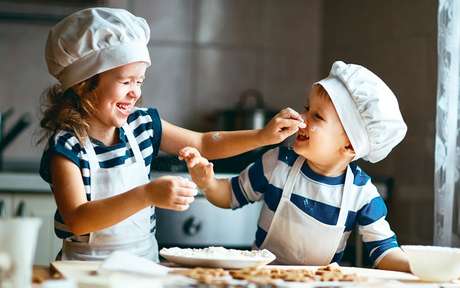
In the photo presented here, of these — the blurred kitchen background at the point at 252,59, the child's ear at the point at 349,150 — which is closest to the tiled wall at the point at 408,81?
the blurred kitchen background at the point at 252,59

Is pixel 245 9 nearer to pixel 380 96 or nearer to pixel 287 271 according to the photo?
pixel 380 96

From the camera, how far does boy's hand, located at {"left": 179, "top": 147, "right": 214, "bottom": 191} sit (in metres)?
1.58

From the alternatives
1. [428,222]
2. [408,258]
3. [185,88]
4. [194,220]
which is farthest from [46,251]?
[408,258]

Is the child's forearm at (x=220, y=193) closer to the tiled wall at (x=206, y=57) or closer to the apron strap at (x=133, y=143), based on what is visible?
the apron strap at (x=133, y=143)

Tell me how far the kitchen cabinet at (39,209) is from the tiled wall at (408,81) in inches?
44.2

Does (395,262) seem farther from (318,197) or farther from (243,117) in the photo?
(243,117)

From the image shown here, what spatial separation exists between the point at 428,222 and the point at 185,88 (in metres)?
1.19

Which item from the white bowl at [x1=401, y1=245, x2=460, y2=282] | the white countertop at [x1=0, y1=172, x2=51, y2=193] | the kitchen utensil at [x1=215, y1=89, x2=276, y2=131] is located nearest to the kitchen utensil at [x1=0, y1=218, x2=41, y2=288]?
the white bowl at [x1=401, y1=245, x2=460, y2=282]

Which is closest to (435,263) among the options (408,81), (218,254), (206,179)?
(218,254)

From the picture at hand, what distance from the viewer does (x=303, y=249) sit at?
178cm

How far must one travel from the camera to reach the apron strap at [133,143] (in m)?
1.77

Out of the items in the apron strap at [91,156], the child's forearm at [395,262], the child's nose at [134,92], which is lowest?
the child's forearm at [395,262]

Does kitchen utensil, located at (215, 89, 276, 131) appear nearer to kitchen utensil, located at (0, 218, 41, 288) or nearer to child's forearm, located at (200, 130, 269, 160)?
child's forearm, located at (200, 130, 269, 160)

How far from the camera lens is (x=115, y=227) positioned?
170cm
